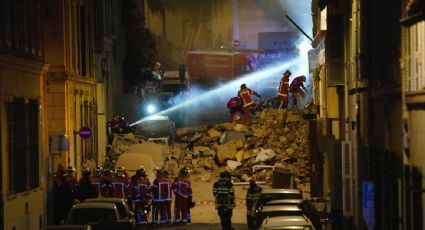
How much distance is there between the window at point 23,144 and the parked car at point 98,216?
8.61 feet

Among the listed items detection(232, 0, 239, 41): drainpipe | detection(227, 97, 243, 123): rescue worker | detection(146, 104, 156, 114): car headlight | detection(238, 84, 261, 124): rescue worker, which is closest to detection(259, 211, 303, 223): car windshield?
detection(238, 84, 261, 124): rescue worker

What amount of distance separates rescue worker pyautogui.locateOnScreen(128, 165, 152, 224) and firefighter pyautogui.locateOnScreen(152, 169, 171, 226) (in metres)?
0.24

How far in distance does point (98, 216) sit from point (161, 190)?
602 centimetres

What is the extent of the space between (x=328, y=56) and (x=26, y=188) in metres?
9.00

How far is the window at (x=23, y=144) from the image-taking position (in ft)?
64.1

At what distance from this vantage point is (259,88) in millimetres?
61250

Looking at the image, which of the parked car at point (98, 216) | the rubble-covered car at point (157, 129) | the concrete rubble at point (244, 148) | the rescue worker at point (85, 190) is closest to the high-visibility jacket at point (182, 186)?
the rescue worker at point (85, 190)

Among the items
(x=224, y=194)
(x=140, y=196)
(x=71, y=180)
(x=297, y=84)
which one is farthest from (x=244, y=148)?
(x=224, y=194)

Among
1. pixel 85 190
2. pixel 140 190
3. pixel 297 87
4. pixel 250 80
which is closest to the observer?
pixel 85 190

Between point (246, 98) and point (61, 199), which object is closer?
point (61, 199)

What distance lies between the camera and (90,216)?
Result: 57.3 feet

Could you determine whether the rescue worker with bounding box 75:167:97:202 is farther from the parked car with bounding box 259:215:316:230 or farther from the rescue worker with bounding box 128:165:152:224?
the parked car with bounding box 259:215:316:230

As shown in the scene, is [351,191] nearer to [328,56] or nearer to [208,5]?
[328,56]

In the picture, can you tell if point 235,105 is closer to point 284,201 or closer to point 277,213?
point 284,201
